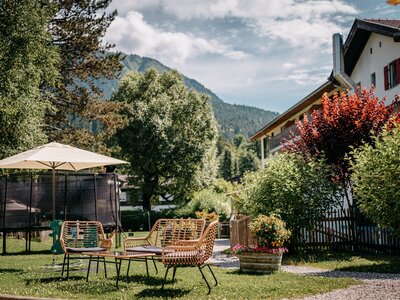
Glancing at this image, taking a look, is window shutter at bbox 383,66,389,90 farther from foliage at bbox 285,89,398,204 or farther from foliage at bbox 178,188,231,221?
foliage at bbox 178,188,231,221

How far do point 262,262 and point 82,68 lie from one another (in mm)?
19925

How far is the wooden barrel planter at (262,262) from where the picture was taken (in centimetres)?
1145

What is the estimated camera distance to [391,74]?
22.2 m

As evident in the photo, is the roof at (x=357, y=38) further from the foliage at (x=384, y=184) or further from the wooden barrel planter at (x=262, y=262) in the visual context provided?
the wooden barrel planter at (x=262, y=262)

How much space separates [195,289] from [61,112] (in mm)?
22206

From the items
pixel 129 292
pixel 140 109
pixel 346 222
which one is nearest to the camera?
pixel 129 292

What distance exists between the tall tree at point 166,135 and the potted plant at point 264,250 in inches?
1178

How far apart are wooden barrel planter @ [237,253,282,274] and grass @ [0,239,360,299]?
295mm

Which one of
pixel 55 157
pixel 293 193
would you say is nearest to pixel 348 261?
pixel 293 193

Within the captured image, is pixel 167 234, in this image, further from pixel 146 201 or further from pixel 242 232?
pixel 146 201

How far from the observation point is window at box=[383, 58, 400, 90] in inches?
851

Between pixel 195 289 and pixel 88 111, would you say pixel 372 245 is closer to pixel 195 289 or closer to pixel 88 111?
pixel 195 289

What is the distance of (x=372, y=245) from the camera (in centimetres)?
1597

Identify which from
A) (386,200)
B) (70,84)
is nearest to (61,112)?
(70,84)
